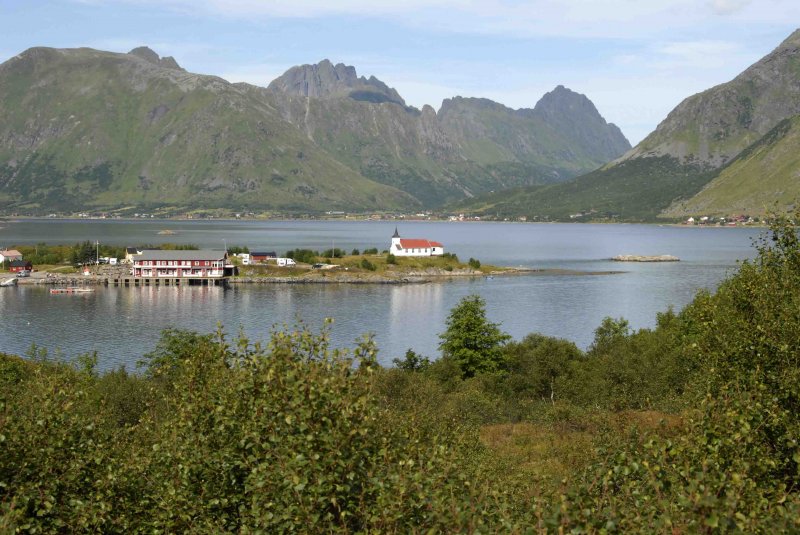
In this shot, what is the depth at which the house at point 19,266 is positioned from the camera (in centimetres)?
17062

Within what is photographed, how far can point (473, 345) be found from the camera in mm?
69562

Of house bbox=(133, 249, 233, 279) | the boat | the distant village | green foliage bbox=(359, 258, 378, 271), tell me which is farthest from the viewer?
green foliage bbox=(359, 258, 378, 271)

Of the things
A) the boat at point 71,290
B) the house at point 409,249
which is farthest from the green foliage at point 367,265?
the boat at point 71,290

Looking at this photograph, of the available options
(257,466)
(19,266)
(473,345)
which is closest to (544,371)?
(473,345)

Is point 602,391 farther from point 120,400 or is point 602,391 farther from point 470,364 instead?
point 120,400

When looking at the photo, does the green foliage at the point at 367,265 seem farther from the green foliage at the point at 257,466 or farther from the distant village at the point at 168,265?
the green foliage at the point at 257,466

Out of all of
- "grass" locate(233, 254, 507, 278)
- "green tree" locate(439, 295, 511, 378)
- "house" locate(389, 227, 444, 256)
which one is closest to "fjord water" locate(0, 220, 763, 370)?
"grass" locate(233, 254, 507, 278)

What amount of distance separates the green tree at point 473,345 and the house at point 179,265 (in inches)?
4196

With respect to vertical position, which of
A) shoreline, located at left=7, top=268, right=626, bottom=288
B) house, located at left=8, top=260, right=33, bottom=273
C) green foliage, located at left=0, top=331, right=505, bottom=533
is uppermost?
green foliage, located at left=0, top=331, right=505, bottom=533

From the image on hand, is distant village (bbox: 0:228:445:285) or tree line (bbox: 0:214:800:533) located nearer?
tree line (bbox: 0:214:800:533)

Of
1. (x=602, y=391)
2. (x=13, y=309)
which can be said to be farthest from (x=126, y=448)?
(x=13, y=309)

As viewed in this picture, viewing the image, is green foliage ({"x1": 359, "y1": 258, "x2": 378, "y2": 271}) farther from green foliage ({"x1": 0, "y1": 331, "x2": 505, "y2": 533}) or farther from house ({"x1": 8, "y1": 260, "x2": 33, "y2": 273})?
green foliage ({"x1": 0, "y1": 331, "x2": 505, "y2": 533})

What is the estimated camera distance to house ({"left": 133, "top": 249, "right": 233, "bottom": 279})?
168 metres

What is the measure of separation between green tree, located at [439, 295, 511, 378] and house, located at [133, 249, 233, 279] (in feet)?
350
